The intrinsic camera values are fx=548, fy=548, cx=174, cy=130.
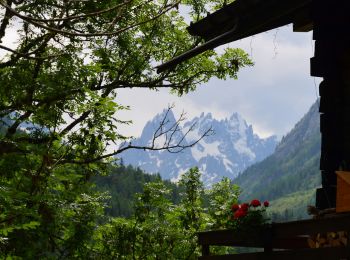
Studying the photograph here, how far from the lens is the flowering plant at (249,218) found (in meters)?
6.53

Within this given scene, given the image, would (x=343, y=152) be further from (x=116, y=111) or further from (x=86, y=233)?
(x=86, y=233)

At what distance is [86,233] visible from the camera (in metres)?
13.1

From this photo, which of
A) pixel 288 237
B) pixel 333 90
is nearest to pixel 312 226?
pixel 288 237

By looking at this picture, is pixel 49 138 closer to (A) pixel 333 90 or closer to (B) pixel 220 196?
(A) pixel 333 90

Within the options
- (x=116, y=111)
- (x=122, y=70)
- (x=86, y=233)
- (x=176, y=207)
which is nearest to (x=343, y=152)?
(x=116, y=111)

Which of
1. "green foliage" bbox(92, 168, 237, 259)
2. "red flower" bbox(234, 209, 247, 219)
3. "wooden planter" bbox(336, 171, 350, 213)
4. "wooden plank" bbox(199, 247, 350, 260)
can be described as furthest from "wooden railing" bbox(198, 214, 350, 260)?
"green foliage" bbox(92, 168, 237, 259)

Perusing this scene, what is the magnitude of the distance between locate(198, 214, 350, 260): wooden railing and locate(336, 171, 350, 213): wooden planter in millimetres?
592

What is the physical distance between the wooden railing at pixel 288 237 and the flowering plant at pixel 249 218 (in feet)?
0.32

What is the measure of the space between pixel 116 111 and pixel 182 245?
9463 millimetres

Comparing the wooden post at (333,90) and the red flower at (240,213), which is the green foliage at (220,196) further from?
the red flower at (240,213)

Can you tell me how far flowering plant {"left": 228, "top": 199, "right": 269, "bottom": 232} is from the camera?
6.53m

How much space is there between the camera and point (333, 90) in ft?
25.4

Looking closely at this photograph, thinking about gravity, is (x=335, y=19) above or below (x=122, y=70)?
below

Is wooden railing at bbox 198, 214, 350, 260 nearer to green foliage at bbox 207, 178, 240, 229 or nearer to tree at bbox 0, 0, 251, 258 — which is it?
tree at bbox 0, 0, 251, 258
